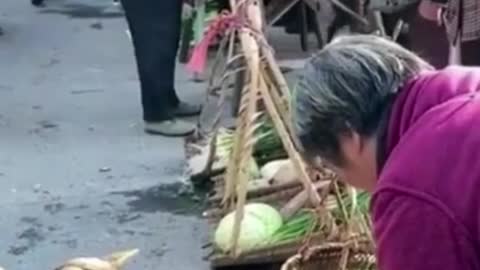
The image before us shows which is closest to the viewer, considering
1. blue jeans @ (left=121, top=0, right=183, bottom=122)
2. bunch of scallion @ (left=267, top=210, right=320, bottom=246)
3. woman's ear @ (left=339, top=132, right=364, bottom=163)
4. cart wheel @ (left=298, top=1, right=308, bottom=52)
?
woman's ear @ (left=339, top=132, right=364, bottom=163)

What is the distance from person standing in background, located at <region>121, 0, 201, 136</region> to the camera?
5648 millimetres

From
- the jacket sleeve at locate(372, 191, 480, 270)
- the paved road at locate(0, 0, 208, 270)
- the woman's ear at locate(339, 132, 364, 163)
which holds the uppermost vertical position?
the woman's ear at locate(339, 132, 364, 163)

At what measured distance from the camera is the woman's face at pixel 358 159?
6.66 ft

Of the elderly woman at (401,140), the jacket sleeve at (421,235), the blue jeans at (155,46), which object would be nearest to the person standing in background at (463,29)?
the elderly woman at (401,140)

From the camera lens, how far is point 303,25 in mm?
6824

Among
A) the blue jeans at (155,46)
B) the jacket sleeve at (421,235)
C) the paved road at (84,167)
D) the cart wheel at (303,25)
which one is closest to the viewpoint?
the jacket sleeve at (421,235)

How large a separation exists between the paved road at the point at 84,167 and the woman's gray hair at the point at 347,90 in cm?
233

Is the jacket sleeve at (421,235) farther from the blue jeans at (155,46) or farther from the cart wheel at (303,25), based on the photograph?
the cart wheel at (303,25)

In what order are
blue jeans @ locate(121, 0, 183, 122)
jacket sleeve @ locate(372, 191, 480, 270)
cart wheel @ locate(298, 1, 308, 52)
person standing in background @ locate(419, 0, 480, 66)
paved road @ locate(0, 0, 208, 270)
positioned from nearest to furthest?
jacket sleeve @ locate(372, 191, 480, 270)
person standing in background @ locate(419, 0, 480, 66)
paved road @ locate(0, 0, 208, 270)
blue jeans @ locate(121, 0, 183, 122)
cart wheel @ locate(298, 1, 308, 52)

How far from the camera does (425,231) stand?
1.92m

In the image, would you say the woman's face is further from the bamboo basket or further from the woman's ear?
the bamboo basket

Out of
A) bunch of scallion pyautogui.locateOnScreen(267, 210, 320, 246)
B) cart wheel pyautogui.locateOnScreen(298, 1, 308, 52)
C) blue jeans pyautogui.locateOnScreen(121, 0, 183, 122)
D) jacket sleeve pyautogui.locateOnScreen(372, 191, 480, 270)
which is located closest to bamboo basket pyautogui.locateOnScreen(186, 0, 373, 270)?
bunch of scallion pyautogui.locateOnScreen(267, 210, 320, 246)

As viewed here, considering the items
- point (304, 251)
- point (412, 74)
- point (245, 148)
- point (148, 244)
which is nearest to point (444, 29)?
point (245, 148)

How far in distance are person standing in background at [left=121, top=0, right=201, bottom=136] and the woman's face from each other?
3624mm
